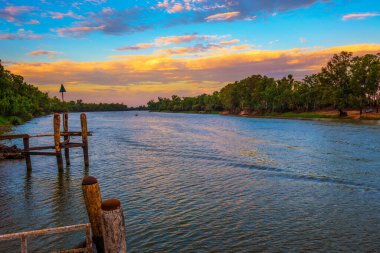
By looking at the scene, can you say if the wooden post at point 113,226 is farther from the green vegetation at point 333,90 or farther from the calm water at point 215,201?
the green vegetation at point 333,90

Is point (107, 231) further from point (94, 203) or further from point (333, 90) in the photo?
point (333, 90)

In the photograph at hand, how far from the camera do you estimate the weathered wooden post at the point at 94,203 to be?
8.47m

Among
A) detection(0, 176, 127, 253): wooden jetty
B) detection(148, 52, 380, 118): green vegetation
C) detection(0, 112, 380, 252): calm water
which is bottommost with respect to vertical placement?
detection(0, 112, 380, 252): calm water

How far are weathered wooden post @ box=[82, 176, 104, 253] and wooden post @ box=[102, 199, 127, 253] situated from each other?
1.69 m

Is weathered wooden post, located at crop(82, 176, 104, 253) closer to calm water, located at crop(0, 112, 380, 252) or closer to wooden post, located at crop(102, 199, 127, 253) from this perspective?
wooden post, located at crop(102, 199, 127, 253)

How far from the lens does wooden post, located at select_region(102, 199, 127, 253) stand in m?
6.75

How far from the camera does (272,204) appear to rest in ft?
52.5

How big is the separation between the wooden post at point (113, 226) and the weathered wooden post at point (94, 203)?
1.69m

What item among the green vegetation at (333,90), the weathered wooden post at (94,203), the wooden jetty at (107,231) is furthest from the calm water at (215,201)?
the green vegetation at (333,90)

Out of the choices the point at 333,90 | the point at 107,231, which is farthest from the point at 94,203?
the point at 333,90

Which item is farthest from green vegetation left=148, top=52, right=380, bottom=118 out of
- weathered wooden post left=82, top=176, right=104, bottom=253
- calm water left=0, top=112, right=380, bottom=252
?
weathered wooden post left=82, top=176, right=104, bottom=253

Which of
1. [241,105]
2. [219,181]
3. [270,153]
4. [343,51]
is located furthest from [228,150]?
[241,105]

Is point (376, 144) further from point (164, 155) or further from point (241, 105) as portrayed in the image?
point (241, 105)

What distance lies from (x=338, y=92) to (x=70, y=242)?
347 feet
